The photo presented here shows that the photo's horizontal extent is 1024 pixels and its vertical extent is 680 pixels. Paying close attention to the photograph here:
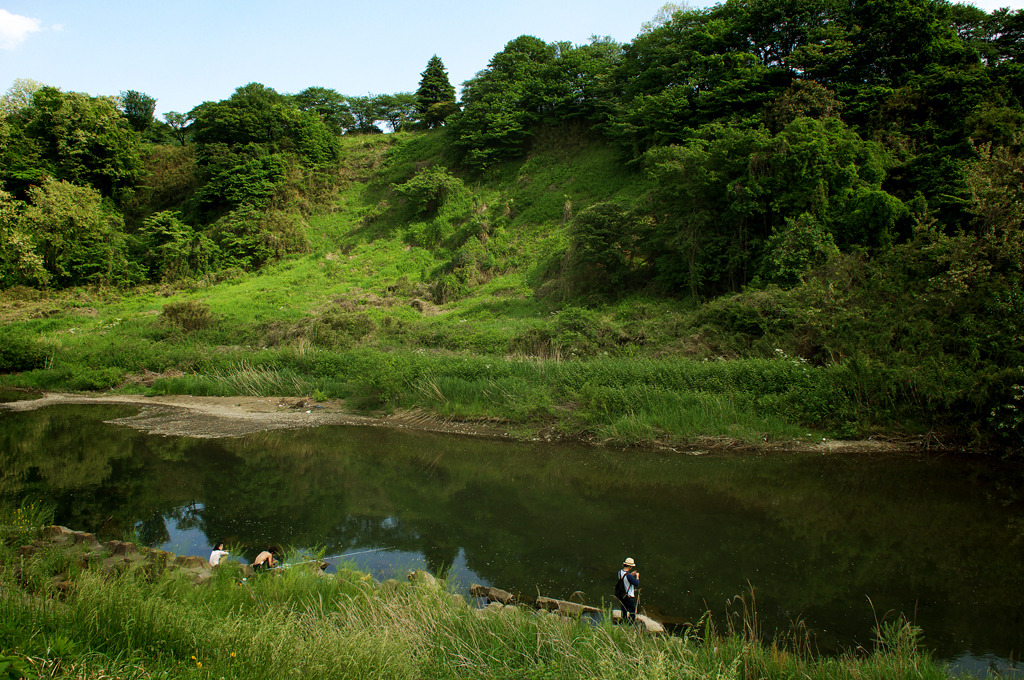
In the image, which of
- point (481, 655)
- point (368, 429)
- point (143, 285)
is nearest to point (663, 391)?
point (368, 429)

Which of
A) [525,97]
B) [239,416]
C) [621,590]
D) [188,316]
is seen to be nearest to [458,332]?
[239,416]

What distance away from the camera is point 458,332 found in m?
22.2

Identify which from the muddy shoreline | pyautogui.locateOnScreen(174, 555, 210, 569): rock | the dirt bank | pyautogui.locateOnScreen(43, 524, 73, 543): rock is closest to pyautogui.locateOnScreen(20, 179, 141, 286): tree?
the muddy shoreline

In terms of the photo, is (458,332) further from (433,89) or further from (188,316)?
(433,89)

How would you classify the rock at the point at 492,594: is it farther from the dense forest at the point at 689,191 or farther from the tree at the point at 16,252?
the tree at the point at 16,252

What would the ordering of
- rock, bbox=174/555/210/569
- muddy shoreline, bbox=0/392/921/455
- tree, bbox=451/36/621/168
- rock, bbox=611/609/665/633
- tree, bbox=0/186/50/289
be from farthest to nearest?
tree, bbox=451/36/621/168
tree, bbox=0/186/50/289
muddy shoreline, bbox=0/392/921/455
rock, bbox=174/555/210/569
rock, bbox=611/609/665/633

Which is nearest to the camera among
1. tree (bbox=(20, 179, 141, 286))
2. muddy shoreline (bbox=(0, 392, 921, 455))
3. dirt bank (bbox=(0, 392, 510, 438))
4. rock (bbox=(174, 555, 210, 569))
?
rock (bbox=(174, 555, 210, 569))

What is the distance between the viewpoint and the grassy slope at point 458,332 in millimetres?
14562

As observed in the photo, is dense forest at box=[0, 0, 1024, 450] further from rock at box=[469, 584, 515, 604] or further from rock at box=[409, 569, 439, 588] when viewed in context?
rock at box=[409, 569, 439, 588]

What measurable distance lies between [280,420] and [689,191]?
52.6 ft

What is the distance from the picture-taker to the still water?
7.44 meters

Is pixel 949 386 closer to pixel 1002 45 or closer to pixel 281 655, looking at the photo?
pixel 281 655

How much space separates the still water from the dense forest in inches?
119

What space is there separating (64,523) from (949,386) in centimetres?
1736
